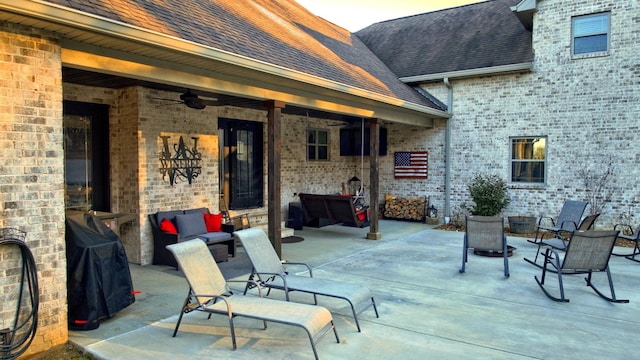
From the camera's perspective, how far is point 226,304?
4133mm

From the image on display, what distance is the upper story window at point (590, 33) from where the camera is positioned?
10.4 m

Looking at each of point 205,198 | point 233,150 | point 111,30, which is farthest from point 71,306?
point 233,150

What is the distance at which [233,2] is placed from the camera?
912 cm

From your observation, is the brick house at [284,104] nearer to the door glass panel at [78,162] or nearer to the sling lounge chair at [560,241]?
the door glass panel at [78,162]

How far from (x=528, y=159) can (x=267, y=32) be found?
7.45 meters

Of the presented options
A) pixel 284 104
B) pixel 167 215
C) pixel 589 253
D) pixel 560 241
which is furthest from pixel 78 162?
pixel 560 241

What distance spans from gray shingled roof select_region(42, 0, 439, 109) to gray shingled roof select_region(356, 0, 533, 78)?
1080mm

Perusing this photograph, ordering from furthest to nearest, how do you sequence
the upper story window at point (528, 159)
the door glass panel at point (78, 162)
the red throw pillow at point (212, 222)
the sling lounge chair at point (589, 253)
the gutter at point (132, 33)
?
1. the upper story window at point (528, 159)
2. the red throw pillow at point (212, 222)
3. the door glass panel at point (78, 162)
4. the sling lounge chair at point (589, 253)
5. the gutter at point (132, 33)

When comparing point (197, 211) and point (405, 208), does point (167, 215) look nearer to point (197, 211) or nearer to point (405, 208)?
point (197, 211)

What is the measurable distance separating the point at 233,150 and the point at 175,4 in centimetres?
380

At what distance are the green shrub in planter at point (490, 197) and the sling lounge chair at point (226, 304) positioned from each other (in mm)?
7982

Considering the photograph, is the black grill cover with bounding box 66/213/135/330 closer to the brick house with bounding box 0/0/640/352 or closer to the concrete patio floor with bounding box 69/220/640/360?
the concrete patio floor with bounding box 69/220/640/360

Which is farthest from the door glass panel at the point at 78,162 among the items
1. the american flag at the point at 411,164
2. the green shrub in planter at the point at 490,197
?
the green shrub in planter at the point at 490,197

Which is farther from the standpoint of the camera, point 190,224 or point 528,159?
point 528,159
